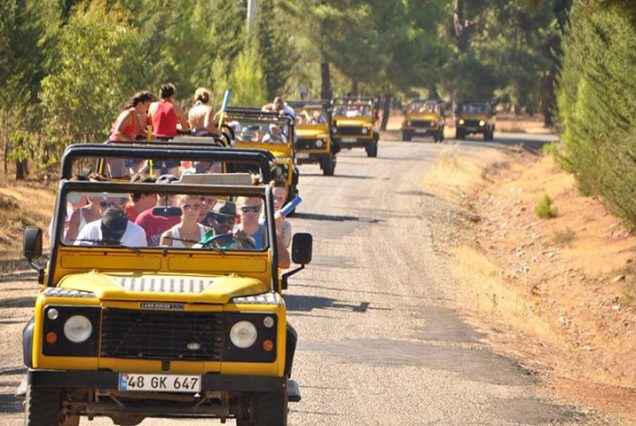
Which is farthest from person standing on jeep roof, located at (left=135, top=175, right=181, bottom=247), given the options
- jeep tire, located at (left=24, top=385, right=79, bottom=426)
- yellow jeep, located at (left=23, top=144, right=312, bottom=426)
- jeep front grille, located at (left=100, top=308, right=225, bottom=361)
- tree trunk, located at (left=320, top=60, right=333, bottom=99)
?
tree trunk, located at (left=320, top=60, right=333, bottom=99)

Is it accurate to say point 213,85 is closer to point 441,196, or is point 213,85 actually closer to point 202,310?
point 441,196

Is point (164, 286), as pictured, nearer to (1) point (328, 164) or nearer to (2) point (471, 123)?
(1) point (328, 164)

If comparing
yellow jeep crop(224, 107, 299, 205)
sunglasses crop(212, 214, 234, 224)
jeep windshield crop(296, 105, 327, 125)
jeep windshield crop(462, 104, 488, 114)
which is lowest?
jeep windshield crop(462, 104, 488, 114)

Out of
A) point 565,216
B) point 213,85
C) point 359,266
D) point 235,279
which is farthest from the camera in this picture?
point 213,85

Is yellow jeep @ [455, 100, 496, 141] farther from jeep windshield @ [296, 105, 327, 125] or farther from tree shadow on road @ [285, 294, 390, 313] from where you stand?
tree shadow on road @ [285, 294, 390, 313]

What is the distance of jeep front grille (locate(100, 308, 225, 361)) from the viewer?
8.95 meters

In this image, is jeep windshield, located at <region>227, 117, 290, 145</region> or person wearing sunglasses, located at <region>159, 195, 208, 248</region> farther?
jeep windshield, located at <region>227, 117, 290, 145</region>

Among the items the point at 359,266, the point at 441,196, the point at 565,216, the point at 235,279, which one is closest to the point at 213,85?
the point at 441,196

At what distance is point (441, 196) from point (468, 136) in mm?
44955

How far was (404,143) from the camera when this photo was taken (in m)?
71.4

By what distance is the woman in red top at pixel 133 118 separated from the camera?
1694 centimetres

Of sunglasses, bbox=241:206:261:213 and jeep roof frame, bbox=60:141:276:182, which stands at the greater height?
jeep roof frame, bbox=60:141:276:182

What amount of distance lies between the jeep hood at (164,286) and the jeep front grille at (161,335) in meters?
0.09

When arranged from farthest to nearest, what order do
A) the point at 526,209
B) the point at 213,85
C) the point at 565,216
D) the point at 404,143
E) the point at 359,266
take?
the point at 404,143, the point at 213,85, the point at 526,209, the point at 565,216, the point at 359,266
